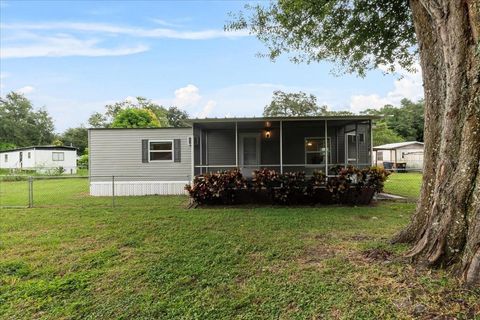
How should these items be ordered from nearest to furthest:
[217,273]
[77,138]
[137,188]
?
[217,273]
[137,188]
[77,138]

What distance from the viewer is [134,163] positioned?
11320 mm

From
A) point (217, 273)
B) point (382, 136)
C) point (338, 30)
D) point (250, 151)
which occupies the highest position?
point (338, 30)

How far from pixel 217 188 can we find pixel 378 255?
517 centimetres

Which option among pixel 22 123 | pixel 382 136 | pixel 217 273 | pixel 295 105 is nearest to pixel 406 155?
pixel 382 136

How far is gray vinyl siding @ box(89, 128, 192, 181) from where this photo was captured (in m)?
11.3

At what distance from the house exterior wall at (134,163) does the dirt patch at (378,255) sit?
333 inches

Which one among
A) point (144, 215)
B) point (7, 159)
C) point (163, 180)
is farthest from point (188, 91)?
point (144, 215)

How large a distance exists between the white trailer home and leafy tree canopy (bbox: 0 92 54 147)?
27.0 ft

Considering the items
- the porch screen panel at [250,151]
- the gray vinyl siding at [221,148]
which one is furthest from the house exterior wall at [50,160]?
the porch screen panel at [250,151]

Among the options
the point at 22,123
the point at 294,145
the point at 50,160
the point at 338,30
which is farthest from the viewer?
the point at 22,123

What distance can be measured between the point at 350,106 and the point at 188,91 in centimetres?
2224

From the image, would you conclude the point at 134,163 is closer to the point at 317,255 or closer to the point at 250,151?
the point at 250,151

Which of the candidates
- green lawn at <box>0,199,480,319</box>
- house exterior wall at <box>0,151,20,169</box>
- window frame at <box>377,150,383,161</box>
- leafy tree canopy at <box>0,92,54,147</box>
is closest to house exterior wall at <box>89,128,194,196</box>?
green lawn at <box>0,199,480,319</box>

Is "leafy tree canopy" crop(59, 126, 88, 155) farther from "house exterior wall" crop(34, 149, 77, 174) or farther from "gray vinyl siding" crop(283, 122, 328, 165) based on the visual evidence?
"gray vinyl siding" crop(283, 122, 328, 165)
